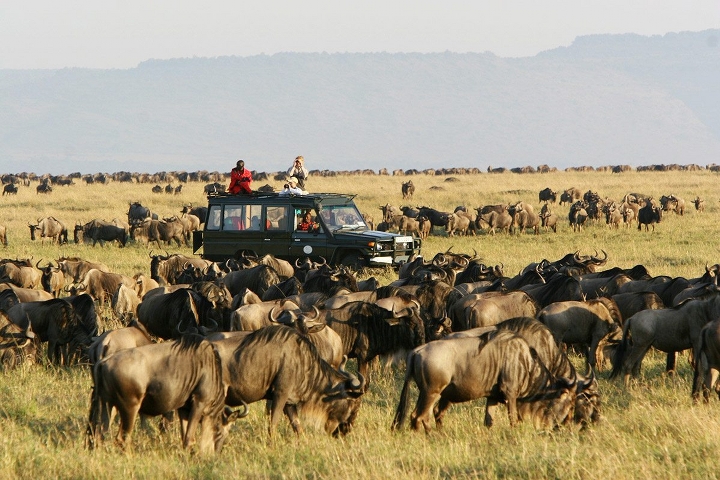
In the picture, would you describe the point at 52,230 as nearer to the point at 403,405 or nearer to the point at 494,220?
the point at 494,220

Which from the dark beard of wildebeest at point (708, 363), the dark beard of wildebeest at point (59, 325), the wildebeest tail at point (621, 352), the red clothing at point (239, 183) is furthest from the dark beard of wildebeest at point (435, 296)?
the red clothing at point (239, 183)

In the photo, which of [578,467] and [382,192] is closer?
[578,467]

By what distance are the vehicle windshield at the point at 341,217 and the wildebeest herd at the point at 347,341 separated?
3178 millimetres

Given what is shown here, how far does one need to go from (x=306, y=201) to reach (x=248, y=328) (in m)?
8.38

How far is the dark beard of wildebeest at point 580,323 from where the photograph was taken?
11.5 metres

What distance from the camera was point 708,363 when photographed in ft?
31.5

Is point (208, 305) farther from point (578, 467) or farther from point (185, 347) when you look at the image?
point (578, 467)

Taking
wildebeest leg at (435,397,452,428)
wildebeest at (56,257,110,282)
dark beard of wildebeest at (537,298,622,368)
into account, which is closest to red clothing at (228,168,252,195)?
wildebeest at (56,257,110,282)

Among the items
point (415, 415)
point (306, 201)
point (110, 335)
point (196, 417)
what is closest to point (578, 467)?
point (415, 415)

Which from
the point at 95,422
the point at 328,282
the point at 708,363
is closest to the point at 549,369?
the point at 708,363

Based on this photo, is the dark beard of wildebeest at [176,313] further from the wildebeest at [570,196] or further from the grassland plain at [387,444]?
the wildebeest at [570,196]

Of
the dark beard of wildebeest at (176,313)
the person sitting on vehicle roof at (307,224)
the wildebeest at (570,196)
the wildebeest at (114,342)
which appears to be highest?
the person sitting on vehicle roof at (307,224)

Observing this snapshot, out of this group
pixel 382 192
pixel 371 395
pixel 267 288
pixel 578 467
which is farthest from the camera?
pixel 382 192

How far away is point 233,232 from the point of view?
19578 millimetres
